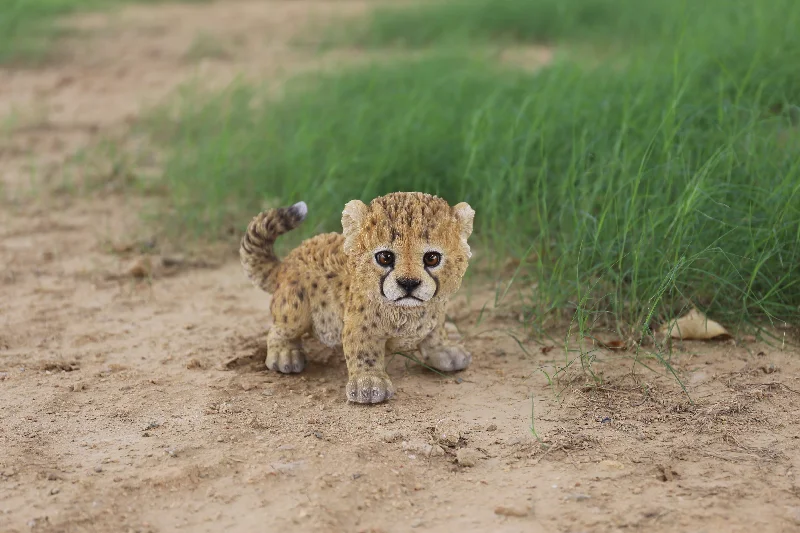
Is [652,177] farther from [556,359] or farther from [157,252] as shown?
[157,252]

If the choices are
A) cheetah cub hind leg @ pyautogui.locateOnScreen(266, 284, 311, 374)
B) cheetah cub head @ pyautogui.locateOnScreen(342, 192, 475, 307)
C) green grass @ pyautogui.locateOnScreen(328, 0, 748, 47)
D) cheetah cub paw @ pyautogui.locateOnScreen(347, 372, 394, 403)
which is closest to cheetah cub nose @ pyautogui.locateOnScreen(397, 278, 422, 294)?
cheetah cub head @ pyautogui.locateOnScreen(342, 192, 475, 307)

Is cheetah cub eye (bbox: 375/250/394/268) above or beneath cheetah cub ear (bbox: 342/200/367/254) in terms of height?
beneath

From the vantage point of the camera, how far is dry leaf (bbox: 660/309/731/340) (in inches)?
169

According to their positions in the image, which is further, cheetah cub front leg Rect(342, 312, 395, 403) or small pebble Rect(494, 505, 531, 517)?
cheetah cub front leg Rect(342, 312, 395, 403)

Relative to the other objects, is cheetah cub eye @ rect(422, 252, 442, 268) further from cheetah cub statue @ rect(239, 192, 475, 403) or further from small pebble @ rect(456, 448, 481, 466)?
small pebble @ rect(456, 448, 481, 466)

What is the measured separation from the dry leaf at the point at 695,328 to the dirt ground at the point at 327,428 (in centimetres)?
7

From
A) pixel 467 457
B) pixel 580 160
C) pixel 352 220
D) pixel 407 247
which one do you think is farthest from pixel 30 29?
pixel 467 457

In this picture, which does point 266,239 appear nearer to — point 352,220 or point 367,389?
point 352,220

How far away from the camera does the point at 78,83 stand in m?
9.09

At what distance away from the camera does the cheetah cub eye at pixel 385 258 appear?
3.62m

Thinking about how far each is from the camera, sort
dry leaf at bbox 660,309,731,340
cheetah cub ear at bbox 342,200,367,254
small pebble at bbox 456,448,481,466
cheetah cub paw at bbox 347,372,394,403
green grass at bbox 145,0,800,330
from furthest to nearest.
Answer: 1. green grass at bbox 145,0,800,330
2. dry leaf at bbox 660,309,731,340
3. cheetah cub paw at bbox 347,372,394,403
4. cheetah cub ear at bbox 342,200,367,254
5. small pebble at bbox 456,448,481,466

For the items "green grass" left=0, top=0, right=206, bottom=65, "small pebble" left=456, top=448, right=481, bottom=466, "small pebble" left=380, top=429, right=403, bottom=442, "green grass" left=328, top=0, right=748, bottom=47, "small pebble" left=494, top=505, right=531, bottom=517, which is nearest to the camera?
"small pebble" left=494, top=505, right=531, bottom=517

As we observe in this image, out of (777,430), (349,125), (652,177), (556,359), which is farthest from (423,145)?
(777,430)

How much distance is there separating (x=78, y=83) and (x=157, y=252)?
4.08 meters
